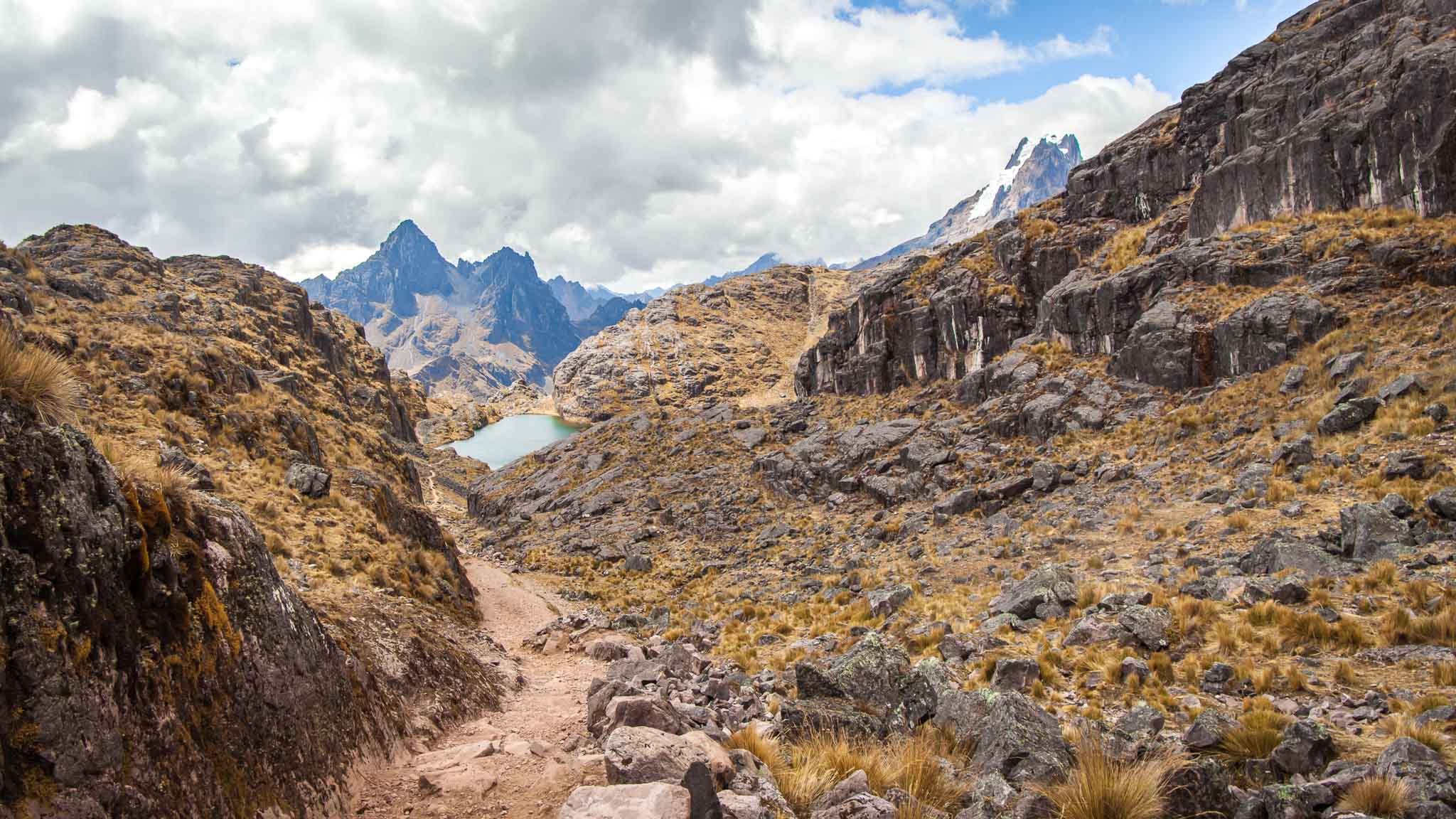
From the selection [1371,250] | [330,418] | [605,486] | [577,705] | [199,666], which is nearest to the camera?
[199,666]

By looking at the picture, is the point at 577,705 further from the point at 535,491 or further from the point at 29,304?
the point at 535,491

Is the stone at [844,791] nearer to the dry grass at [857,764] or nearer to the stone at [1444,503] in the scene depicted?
the dry grass at [857,764]

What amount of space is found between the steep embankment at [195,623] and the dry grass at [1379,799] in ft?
30.6

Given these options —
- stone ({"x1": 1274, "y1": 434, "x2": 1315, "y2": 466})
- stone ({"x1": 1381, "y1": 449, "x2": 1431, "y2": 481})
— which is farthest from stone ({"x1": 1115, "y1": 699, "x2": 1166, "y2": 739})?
stone ({"x1": 1274, "y1": 434, "x2": 1315, "y2": 466})

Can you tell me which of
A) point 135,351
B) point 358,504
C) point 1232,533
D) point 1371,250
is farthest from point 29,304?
point 1371,250

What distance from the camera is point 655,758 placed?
18.9 ft

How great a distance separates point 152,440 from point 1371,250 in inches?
1677

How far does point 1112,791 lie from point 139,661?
815 cm

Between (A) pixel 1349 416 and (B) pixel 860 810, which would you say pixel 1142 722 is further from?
(A) pixel 1349 416

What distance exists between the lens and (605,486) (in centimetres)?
4775

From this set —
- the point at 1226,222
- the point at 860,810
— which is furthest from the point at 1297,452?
the point at 1226,222

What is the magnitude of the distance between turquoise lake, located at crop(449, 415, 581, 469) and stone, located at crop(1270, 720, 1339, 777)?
101 m

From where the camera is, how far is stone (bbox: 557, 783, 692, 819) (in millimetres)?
4977

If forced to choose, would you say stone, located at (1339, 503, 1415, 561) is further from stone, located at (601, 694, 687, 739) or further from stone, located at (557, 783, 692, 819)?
stone, located at (557, 783, 692, 819)
